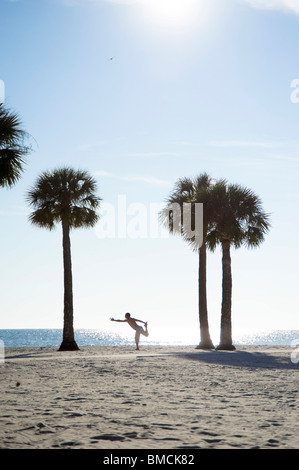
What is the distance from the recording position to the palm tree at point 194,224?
28997mm

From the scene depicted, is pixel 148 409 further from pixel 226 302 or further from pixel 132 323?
pixel 226 302

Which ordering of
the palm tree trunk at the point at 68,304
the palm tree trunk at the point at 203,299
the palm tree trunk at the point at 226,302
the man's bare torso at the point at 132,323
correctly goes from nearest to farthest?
1. the man's bare torso at the point at 132,323
2. the palm tree trunk at the point at 226,302
3. the palm tree trunk at the point at 68,304
4. the palm tree trunk at the point at 203,299

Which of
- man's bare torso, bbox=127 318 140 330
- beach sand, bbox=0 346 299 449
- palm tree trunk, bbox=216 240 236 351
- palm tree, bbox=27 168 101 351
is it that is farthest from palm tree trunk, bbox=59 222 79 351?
beach sand, bbox=0 346 299 449

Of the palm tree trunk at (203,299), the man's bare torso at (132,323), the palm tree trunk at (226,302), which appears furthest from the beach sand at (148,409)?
the palm tree trunk at (203,299)

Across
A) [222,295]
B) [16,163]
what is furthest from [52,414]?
[222,295]

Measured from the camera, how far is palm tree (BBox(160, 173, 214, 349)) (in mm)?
28997

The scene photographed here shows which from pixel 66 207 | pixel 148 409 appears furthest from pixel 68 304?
pixel 148 409

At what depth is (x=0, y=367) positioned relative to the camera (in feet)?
51.5

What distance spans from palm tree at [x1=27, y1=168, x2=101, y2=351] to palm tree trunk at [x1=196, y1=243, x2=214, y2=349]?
6437mm

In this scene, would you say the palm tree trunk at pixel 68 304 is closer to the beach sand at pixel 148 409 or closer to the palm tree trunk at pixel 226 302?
the palm tree trunk at pixel 226 302

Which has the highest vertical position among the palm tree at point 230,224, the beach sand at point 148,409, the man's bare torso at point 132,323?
the palm tree at point 230,224

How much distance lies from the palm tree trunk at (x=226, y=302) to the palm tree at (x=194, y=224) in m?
1.67

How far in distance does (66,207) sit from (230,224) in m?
8.98

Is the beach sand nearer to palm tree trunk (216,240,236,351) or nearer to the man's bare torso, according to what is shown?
the man's bare torso
